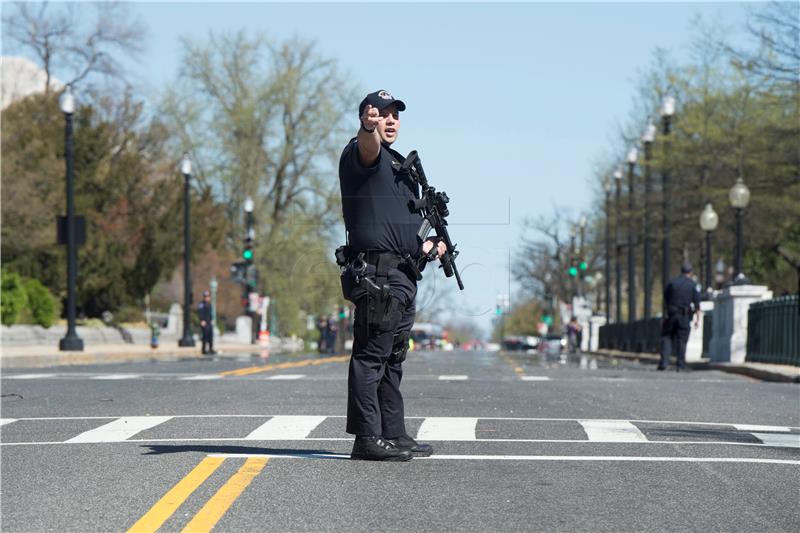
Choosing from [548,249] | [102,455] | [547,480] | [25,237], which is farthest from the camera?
[548,249]

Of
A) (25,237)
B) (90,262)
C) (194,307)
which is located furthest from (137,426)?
(194,307)

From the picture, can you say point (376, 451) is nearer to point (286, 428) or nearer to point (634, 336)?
point (286, 428)

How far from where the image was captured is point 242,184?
66812mm

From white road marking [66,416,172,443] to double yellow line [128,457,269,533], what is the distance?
1743mm

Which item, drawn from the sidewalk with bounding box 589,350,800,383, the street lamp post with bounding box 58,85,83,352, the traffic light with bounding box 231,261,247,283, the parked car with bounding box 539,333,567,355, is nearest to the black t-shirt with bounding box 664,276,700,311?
the sidewalk with bounding box 589,350,800,383

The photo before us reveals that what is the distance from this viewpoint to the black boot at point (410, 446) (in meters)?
9.81

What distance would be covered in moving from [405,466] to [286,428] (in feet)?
8.89

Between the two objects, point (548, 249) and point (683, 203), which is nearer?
point (683, 203)

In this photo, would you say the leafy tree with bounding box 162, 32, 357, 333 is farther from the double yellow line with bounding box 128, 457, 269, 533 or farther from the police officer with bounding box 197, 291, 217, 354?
the double yellow line with bounding box 128, 457, 269, 533

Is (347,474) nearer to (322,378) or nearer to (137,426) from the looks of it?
(137,426)

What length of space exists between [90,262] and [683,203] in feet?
70.5

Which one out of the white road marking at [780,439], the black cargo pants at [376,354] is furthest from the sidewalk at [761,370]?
the black cargo pants at [376,354]

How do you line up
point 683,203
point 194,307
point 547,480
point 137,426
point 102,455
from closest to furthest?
1. point 547,480
2. point 102,455
3. point 137,426
4. point 683,203
5. point 194,307

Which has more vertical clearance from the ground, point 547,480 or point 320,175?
point 320,175
